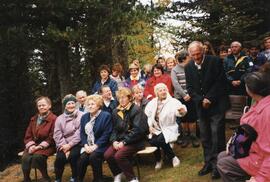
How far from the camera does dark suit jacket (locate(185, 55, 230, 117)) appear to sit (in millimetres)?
6301

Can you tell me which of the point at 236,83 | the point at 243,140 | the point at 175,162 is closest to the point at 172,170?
the point at 175,162

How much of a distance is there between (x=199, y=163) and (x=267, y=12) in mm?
8164

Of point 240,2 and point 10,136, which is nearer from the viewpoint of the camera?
point 10,136

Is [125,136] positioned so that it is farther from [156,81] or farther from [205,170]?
[156,81]

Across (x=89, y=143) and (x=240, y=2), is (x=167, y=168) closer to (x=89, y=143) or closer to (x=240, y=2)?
(x=89, y=143)

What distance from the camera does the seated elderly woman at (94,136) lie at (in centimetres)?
710

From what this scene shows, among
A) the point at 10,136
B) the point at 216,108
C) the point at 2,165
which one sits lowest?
the point at 2,165

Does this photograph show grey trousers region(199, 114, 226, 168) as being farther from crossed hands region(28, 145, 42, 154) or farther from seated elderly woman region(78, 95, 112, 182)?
crossed hands region(28, 145, 42, 154)

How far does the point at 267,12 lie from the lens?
13.8 m

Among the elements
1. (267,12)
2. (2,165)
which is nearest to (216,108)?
(2,165)

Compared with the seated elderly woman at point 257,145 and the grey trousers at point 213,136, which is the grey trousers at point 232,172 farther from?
the grey trousers at point 213,136

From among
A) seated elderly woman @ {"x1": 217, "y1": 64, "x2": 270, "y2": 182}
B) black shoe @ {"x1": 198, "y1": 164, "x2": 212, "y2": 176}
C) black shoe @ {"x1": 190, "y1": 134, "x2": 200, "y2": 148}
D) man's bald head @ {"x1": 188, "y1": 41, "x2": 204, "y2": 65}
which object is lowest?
black shoe @ {"x1": 198, "y1": 164, "x2": 212, "y2": 176}

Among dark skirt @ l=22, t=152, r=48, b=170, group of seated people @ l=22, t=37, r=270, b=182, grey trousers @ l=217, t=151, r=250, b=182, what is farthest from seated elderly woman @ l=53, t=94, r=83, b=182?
grey trousers @ l=217, t=151, r=250, b=182

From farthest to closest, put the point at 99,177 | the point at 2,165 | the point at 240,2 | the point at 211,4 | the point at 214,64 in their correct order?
1. the point at 240,2
2. the point at 211,4
3. the point at 2,165
4. the point at 99,177
5. the point at 214,64
